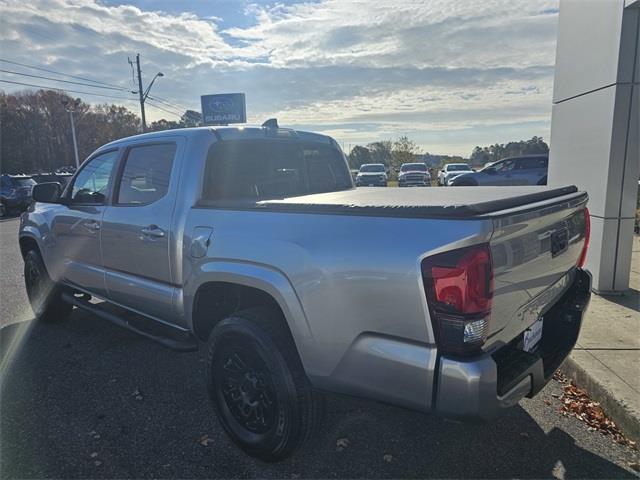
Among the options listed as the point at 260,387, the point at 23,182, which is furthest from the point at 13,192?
the point at 260,387

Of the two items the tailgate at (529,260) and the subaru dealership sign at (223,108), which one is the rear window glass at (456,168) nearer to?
the subaru dealership sign at (223,108)

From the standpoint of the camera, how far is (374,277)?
6.16 ft

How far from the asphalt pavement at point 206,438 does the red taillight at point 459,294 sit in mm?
902

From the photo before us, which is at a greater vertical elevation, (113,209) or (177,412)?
(113,209)

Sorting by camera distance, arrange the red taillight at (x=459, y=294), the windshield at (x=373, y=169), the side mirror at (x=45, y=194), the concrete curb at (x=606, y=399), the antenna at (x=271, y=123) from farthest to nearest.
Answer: the windshield at (x=373, y=169)
the side mirror at (x=45, y=194)
the antenna at (x=271, y=123)
the concrete curb at (x=606, y=399)
the red taillight at (x=459, y=294)

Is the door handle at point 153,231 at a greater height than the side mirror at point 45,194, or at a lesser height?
lesser

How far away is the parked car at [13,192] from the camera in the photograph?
672 inches

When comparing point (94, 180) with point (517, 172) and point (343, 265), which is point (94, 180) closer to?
point (343, 265)

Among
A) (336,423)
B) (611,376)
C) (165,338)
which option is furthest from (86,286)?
(611,376)

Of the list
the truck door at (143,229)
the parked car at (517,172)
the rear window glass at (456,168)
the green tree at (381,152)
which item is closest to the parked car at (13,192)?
the truck door at (143,229)

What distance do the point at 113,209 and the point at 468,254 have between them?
9.47ft

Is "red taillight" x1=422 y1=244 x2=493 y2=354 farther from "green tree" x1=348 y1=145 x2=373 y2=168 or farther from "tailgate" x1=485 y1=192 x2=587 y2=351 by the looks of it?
"green tree" x1=348 y1=145 x2=373 y2=168

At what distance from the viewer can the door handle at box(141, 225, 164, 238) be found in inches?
117

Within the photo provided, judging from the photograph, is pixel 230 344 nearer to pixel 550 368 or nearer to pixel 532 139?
pixel 550 368
